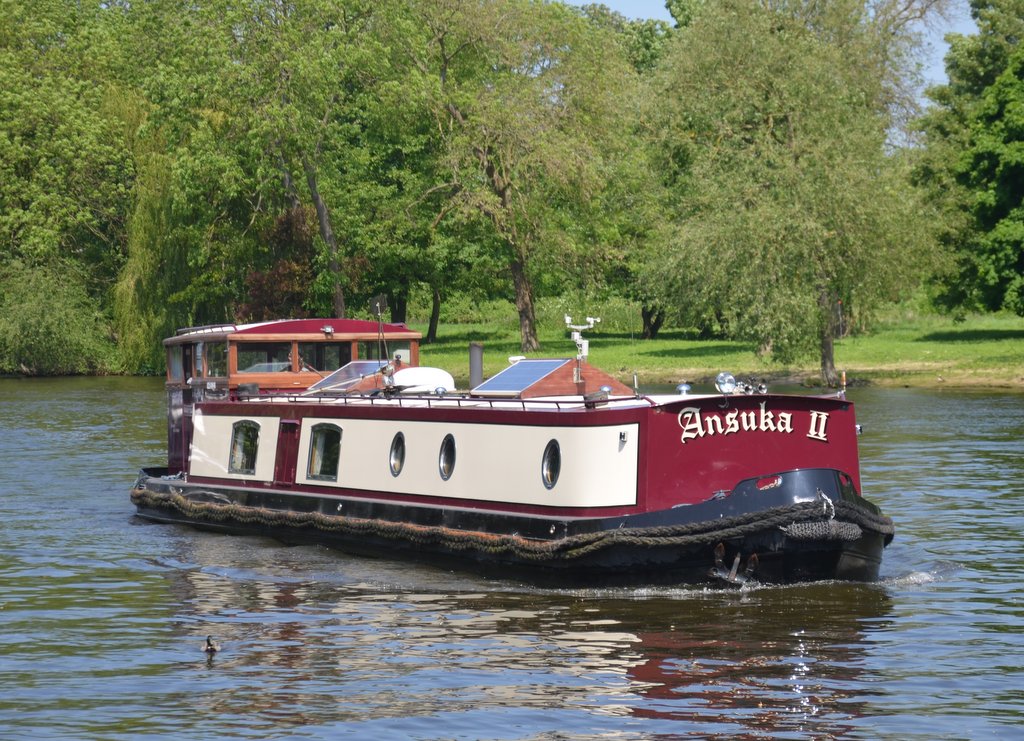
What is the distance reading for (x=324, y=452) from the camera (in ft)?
75.6

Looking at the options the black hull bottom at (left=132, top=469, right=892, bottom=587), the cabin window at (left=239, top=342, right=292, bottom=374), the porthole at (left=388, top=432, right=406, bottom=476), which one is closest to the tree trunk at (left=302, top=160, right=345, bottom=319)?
the cabin window at (left=239, top=342, right=292, bottom=374)

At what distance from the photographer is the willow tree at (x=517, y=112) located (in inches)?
2379

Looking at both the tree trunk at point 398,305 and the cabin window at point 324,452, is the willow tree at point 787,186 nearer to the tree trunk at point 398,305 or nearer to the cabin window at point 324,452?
the tree trunk at point 398,305

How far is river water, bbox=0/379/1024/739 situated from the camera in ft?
42.0

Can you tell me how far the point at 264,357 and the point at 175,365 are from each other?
2113mm

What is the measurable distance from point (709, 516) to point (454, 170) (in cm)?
4529

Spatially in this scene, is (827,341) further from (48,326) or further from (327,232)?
(48,326)

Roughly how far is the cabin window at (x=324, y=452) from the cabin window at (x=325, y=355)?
3.41 meters

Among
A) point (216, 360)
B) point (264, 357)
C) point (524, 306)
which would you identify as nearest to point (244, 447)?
point (264, 357)

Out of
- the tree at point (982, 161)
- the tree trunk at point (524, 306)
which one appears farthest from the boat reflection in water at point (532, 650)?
the tree trunk at point (524, 306)

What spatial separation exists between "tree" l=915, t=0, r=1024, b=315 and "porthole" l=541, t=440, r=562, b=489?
4222 cm

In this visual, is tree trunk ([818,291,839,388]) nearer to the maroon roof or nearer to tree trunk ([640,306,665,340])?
tree trunk ([640,306,665,340])

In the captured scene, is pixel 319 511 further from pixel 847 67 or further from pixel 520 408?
pixel 847 67

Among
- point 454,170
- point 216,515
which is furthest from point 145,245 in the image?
point 216,515
